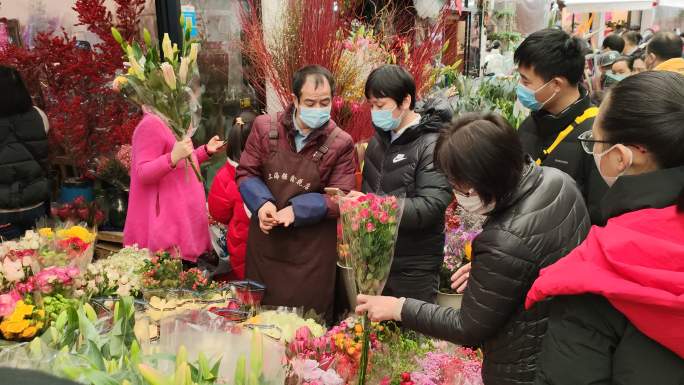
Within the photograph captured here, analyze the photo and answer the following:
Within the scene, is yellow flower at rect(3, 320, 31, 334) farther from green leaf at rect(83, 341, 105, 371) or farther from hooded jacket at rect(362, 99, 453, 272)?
hooded jacket at rect(362, 99, 453, 272)

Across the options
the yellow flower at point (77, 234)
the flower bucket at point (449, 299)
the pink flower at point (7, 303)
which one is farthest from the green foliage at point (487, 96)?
the pink flower at point (7, 303)

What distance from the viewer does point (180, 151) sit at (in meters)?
2.95

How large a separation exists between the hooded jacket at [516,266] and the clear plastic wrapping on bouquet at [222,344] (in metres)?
0.47

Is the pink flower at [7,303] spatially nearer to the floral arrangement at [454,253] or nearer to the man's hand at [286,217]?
the man's hand at [286,217]

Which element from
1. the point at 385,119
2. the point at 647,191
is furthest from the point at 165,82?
the point at 647,191

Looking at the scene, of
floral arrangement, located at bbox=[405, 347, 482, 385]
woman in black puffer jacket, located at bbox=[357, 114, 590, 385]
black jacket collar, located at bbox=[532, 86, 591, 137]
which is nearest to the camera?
woman in black puffer jacket, located at bbox=[357, 114, 590, 385]

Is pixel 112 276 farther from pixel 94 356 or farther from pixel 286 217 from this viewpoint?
pixel 94 356

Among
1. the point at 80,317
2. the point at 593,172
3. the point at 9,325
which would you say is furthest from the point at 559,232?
the point at 9,325

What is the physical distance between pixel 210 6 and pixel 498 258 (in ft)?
14.1

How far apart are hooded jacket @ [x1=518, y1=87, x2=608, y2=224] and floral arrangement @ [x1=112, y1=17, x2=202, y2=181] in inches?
68.0

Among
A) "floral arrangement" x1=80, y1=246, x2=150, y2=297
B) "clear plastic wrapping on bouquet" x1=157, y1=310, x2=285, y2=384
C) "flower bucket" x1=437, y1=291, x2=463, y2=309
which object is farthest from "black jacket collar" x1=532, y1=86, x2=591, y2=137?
"floral arrangement" x1=80, y1=246, x2=150, y2=297

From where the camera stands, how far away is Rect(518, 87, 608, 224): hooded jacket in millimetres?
2250

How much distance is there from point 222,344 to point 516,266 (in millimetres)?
800

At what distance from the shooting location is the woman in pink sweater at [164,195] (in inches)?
119
